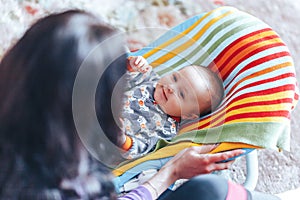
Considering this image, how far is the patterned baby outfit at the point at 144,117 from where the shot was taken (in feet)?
3.77

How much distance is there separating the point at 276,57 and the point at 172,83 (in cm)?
26

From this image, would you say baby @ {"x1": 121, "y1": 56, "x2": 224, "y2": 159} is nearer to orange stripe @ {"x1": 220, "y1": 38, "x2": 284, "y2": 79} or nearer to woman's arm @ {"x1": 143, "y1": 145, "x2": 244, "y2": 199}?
orange stripe @ {"x1": 220, "y1": 38, "x2": 284, "y2": 79}

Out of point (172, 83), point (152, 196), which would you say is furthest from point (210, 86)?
point (152, 196)

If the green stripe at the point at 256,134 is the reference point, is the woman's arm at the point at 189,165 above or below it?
below

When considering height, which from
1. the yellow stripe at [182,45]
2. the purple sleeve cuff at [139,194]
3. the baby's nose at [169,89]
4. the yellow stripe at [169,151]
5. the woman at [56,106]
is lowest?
the yellow stripe at [169,151]

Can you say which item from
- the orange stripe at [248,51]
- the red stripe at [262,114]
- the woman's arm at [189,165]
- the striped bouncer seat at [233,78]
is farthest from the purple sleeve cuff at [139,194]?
the orange stripe at [248,51]

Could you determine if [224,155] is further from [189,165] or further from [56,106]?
[56,106]

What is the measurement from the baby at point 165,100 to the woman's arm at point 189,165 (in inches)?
6.0

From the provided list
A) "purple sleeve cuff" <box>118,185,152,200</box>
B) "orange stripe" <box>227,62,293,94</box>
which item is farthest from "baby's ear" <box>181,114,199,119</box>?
"purple sleeve cuff" <box>118,185,152,200</box>

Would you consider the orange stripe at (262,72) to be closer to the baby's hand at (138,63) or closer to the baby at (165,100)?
the baby at (165,100)

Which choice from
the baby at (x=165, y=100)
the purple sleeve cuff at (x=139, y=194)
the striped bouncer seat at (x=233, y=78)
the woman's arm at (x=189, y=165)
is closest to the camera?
the purple sleeve cuff at (x=139, y=194)

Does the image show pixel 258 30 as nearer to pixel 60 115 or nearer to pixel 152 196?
pixel 152 196

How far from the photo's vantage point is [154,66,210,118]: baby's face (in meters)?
1.18

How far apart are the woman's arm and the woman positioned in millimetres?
279
